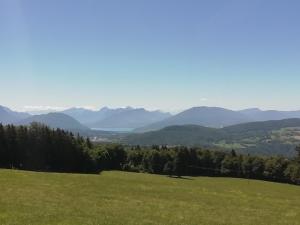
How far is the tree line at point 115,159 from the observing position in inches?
4340

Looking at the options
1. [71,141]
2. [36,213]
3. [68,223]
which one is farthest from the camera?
[71,141]

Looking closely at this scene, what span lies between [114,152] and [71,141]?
84.0ft

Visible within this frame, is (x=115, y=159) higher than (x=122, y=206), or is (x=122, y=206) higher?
(x=122, y=206)

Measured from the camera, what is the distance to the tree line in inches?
4340

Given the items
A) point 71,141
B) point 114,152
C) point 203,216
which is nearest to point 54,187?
point 203,216

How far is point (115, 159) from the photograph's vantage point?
146 metres

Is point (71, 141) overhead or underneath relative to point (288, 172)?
overhead

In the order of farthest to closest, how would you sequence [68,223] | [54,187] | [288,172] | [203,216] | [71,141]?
1. [288,172]
2. [71,141]
3. [54,187]
4. [203,216]
5. [68,223]

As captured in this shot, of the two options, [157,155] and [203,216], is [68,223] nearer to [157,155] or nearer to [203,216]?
[203,216]

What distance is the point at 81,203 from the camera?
33.6m

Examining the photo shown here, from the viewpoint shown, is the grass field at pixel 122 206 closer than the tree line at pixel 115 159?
Yes

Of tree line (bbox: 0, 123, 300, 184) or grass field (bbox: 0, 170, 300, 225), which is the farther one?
tree line (bbox: 0, 123, 300, 184)

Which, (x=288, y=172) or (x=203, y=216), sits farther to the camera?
(x=288, y=172)

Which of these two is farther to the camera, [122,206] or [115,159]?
[115,159]
